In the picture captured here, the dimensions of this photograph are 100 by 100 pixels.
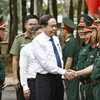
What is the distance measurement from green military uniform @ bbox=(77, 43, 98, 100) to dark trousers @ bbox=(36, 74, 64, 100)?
1.68 ft

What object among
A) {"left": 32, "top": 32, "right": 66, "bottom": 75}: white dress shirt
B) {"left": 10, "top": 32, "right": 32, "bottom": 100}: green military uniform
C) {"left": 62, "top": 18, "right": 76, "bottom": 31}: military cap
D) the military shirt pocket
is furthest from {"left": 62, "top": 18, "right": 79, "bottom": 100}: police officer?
{"left": 32, "top": 32, "right": 66, "bottom": 75}: white dress shirt

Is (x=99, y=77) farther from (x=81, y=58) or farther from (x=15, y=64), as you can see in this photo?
(x=15, y=64)

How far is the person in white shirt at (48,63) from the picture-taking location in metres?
7.94

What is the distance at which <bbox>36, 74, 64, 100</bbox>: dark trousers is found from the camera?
26.4 ft

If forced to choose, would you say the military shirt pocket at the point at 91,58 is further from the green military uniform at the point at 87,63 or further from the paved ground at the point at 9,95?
the paved ground at the point at 9,95

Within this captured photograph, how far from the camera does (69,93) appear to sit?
1058 centimetres

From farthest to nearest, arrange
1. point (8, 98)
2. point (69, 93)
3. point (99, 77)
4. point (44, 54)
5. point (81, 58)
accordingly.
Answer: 1. point (8, 98)
2. point (69, 93)
3. point (81, 58)
4. point (44, 54)
5. point (99, 77)

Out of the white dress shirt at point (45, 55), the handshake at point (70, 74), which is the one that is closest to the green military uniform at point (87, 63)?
the handshake at point (70, 74)

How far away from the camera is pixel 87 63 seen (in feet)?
27.3

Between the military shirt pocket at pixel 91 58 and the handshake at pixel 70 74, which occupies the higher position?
the military shirt pocket at pixel 91 58

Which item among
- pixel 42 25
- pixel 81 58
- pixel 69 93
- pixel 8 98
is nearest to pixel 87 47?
pixel 81 58

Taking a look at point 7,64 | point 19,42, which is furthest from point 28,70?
point 7,64

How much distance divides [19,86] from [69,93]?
1529mm

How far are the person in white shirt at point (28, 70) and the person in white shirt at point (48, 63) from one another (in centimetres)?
60
